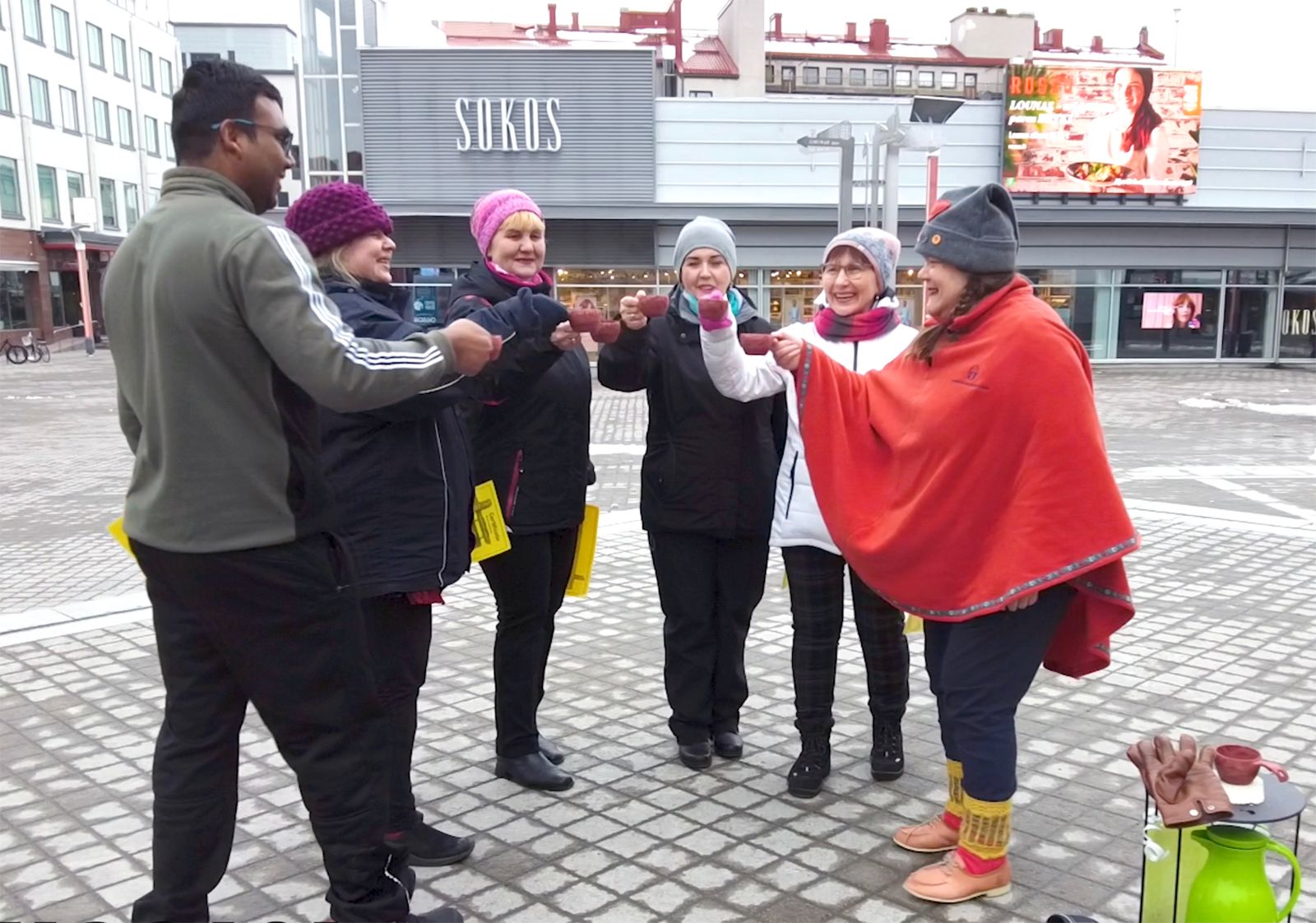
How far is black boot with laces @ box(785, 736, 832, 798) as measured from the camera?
12.0ft

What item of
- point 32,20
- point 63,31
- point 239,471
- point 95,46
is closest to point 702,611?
point 239,471

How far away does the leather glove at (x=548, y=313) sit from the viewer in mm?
3123

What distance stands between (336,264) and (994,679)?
2188mm

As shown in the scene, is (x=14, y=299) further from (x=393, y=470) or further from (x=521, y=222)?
(x=393, y=470)

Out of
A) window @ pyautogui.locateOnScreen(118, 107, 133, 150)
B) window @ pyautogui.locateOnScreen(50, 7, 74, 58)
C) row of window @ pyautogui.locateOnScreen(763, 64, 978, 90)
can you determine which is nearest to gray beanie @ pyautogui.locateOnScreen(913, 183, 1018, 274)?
window @ pyautogui.locateOnScreen(50, 7, 74, 58)

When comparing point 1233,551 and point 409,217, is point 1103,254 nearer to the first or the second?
point 409,217

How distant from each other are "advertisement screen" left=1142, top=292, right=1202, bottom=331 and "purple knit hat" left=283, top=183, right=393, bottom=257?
2550cm

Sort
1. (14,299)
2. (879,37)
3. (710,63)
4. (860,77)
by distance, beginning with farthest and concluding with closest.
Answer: (879,37) < (860,77) < (710,63) < (14,299)

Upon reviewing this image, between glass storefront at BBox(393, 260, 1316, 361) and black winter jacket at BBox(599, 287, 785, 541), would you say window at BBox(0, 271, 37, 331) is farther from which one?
black winter jacket at BBox(599, 287, 785, 541)

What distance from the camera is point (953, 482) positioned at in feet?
9.53

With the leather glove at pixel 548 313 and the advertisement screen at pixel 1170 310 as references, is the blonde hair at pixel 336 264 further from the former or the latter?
the advertisement screen at pixel 1170 310

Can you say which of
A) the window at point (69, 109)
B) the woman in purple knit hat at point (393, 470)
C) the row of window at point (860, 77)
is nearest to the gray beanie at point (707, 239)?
the woman in purple knit hat at point (393, 470)

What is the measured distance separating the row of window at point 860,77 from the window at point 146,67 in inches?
1283

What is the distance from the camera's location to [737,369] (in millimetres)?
3438
